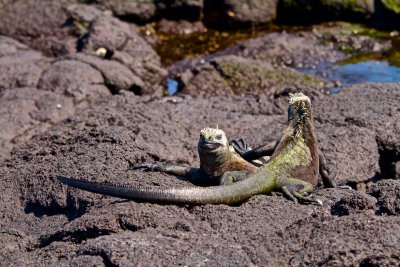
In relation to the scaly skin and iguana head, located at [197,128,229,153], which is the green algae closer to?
the scaly skin

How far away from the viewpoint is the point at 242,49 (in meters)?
11.9

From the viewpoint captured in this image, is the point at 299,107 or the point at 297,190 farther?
the point at 299,107

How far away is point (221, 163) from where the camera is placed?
4.86 metres

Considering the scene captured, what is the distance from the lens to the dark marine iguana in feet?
14.2

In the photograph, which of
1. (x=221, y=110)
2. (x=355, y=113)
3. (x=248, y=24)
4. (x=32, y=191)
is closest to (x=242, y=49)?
(x=248, y=24)

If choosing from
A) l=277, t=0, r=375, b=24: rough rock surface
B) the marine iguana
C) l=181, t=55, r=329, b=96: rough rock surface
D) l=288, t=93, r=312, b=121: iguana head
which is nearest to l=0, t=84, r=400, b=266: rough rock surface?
the marine iguana

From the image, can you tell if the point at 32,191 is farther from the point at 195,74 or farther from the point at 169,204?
the point at 195,74

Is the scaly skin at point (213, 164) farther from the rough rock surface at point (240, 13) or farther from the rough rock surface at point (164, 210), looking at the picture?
the rough rock surface at point (240, 13)

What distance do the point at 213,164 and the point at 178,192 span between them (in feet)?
1.83

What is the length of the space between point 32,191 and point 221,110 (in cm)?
271

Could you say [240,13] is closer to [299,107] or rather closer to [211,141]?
[299,107]

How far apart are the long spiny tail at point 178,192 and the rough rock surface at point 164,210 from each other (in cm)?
6

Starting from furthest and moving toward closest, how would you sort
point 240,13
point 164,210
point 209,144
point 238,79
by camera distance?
point 240,13, point 238,79, point 209,144, point 164,210

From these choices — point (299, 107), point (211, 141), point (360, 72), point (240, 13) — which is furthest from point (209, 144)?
point (240, 13)
